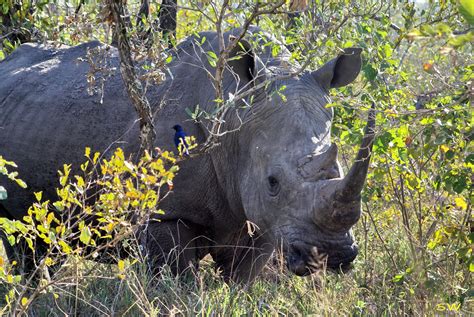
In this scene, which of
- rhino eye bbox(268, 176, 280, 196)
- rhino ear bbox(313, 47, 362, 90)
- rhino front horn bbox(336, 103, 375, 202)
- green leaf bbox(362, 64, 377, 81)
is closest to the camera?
rhino front horn bbox(336, 103, 375, 202)

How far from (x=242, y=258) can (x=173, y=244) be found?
54cm

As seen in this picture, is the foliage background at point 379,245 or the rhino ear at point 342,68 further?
the rhino ear at point 342,68

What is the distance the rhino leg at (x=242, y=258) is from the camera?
246 inches

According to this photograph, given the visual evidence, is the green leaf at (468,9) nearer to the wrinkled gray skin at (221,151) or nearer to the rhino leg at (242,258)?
the wrinkled gray skin at (221,151)

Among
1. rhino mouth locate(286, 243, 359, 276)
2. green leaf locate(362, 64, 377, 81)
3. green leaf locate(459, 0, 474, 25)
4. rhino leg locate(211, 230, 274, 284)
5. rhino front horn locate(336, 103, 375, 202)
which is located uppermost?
green leaf locate(459, 0, 474, 25)

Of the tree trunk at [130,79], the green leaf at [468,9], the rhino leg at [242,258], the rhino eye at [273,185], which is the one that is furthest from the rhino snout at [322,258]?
the green leaf at [468,9]

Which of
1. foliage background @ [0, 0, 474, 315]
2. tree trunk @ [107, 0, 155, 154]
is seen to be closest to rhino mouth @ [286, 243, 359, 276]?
foliage background @ [0, 0, 474, 315]

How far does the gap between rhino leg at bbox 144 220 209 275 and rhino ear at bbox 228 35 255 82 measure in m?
1.04

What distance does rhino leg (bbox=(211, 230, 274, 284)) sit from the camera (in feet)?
20.5

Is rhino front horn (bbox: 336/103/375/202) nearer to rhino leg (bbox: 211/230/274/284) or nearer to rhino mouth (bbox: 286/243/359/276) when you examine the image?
rhino mouth (bbox: 286/243/359/276)

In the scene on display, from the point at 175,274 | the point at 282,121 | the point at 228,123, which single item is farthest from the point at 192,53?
the point at 175,274

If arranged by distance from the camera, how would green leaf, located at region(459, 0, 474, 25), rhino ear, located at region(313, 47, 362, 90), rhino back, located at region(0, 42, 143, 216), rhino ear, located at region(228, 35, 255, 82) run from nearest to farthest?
1. green leaf, located at region(459, 0, 474, 25)
2. rhino ear, located at region(228, 35, 255, 82)
3. rhino ear, located at region(313, 47, 362, 90)
4. rhino back, located at region(0, 42, 143, 216)

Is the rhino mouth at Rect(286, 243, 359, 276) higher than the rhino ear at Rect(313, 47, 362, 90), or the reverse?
the rhino ear at Rect(313, 47, 362, 90)

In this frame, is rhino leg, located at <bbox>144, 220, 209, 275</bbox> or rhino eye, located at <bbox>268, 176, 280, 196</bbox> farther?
rhino leg, located at <bbox>144, 220, 209, 275</bbox>
